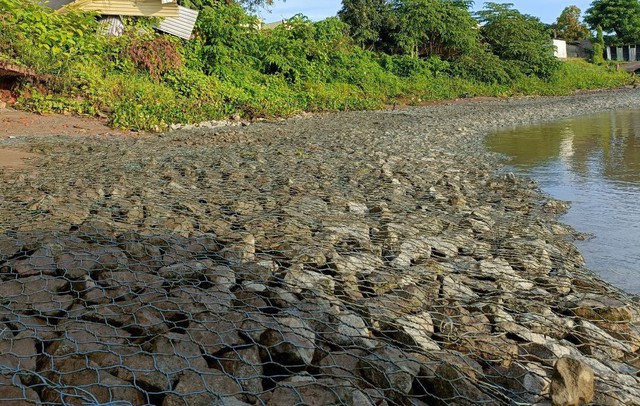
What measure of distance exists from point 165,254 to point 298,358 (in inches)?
53.9

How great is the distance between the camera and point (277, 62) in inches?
771

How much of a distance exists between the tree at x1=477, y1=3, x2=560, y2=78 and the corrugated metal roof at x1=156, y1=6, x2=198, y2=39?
64.6 ft

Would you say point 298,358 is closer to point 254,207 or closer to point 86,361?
point 86,361

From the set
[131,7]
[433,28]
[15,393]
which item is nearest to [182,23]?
[131,7]

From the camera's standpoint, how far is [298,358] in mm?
2086

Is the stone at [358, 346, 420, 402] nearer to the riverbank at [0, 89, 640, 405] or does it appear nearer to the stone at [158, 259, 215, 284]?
the riverbank at [0, 89, 640, 405]

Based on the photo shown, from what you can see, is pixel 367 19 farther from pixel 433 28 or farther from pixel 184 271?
pixel 184 271

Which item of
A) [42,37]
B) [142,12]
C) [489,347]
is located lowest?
[489,347]

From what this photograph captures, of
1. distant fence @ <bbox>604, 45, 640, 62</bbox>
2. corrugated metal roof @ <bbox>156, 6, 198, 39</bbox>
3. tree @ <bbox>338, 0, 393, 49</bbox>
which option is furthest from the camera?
distant fence @ <bbox>604, 45, 640, 62</bbox>

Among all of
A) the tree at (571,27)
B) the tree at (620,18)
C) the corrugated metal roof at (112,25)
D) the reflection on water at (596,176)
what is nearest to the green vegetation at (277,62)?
the corrugated metal roof at (112,25)

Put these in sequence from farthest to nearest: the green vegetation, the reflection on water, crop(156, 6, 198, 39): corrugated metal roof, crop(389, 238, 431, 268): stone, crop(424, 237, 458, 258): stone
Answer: crop(156, 6, 198, 39): corrugated metal roof → the green vegetation → the reflection on water → crop(424, 237, 458, 258): stone → crop(389, 238, 431, 268): stone

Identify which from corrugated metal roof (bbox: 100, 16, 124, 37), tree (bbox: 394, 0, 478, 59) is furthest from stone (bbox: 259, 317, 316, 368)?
tree (bbox: 394, 0, 478, 59)

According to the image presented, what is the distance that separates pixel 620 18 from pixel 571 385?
58969mm

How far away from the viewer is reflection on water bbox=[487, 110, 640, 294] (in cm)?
416
